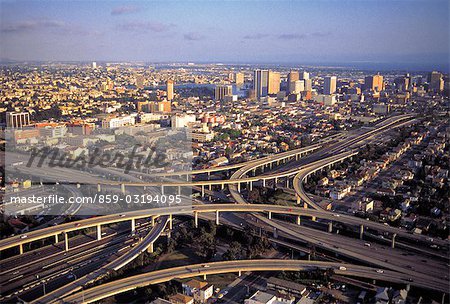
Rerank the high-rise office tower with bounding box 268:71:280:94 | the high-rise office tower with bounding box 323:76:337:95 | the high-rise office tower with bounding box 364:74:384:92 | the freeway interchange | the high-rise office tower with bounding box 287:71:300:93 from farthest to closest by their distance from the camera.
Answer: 1. the high-rise office tower with bounding box 364:74:384:92
2. the high-rise office tower with bounding box 268:71:280:94
3. the high-rise office tower with bounding box 323:76:337:95
4. the high-rise office tower with bounding box 287:71:300:93
5. the freeway interchange

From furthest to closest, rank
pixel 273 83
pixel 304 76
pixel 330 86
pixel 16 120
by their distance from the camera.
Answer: pixel 304 76, pixel 273 83, pixel 330 86, pixel 16 120

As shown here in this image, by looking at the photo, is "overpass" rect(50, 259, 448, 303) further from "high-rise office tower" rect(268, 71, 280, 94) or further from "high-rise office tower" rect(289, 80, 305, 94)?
"high-rise office tower" rect(268, 71, 280, 94)

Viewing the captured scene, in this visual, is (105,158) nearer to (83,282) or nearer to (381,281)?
(83,282)

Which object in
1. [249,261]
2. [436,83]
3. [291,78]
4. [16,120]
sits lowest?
[249,261]

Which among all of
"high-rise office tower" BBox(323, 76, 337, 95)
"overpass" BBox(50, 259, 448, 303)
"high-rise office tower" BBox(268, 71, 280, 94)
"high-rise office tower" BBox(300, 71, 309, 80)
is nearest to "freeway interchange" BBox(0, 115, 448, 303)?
"overpass" BBox(50, 259, 448, 303)

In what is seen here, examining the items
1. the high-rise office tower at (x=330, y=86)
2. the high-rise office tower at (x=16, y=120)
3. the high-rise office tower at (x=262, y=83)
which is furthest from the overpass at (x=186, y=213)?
the high-rise office tower at (x=330, y=86)

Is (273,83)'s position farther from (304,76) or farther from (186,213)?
(186,213)

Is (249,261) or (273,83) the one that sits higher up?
(273,83)

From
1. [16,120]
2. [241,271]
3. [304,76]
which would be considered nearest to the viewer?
[241,271]

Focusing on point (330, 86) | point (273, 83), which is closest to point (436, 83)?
point (330, 86)

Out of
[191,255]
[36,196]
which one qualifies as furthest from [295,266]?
[36,196]

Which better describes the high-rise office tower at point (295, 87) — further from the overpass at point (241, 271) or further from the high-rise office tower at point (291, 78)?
the overpass at point (241, 271)
